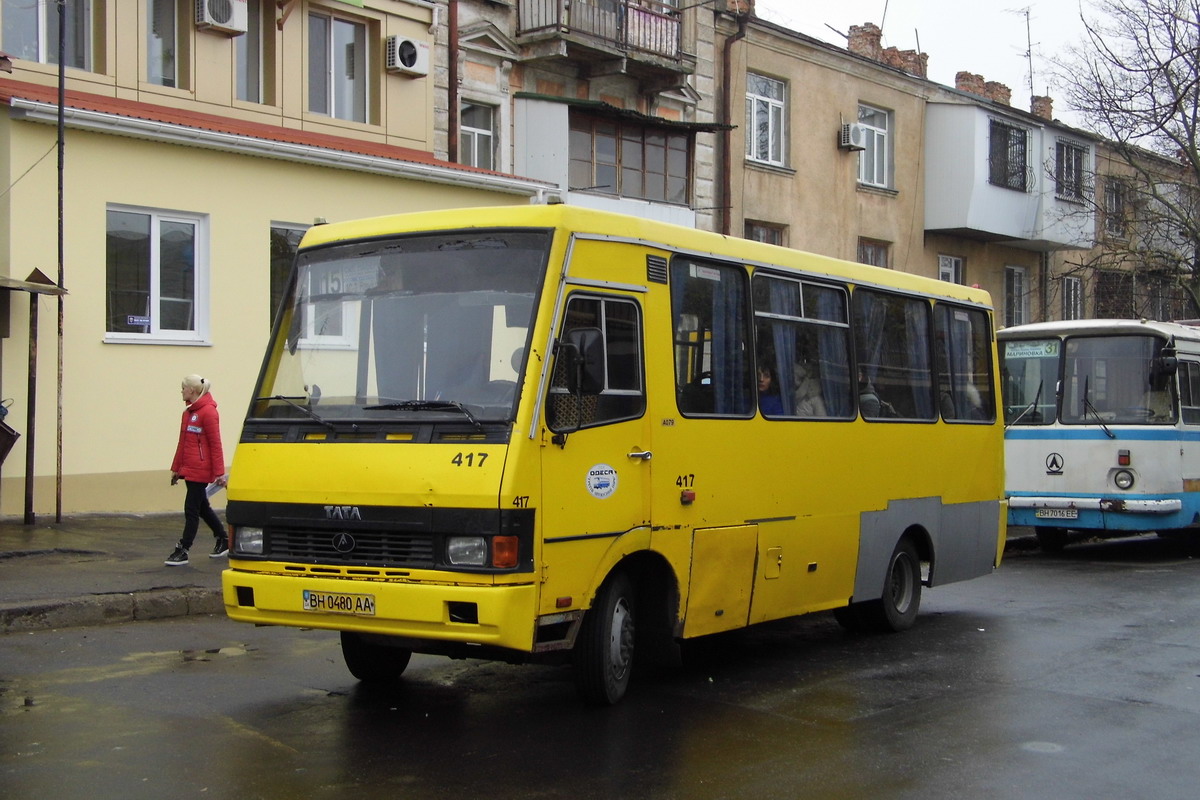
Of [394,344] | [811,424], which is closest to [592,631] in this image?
[394,344]

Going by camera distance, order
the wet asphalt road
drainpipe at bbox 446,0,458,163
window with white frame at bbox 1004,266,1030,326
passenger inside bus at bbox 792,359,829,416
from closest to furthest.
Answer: the wet asphalt road → passenger inside bus at bbox 792,359,829,416 → drainpipe at bbox 446,0,458,163 → window with white frame at bbox 1004,266,1030,326

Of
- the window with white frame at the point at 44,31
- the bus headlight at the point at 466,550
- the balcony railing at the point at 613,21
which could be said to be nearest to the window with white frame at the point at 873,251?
the balcony railing at the point at 613,21

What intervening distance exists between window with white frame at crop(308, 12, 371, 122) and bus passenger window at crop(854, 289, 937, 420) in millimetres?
11746

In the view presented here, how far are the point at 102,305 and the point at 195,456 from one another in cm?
451

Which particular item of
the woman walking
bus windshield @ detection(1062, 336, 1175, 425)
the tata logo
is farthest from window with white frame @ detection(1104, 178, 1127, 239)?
the tata logo

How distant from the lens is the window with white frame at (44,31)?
16.5m

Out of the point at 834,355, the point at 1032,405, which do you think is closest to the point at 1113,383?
the point at 1032,405

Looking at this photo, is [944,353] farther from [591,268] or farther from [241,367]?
[241,367]

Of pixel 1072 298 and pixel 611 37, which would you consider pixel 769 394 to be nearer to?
pixel 611 37

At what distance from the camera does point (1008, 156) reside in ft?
114

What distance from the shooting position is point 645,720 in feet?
24.8

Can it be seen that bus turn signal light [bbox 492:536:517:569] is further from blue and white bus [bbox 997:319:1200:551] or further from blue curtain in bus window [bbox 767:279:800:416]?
blue and white bus [bbox 997:319:1200:551]

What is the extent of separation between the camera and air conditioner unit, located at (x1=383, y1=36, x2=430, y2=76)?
20.7m

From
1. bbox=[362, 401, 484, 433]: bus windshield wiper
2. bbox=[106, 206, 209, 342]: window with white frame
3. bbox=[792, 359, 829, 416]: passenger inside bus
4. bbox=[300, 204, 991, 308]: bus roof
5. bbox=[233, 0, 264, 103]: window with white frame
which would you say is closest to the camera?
bbox=[362, 401, 484, 433]: bus windshield wiper
